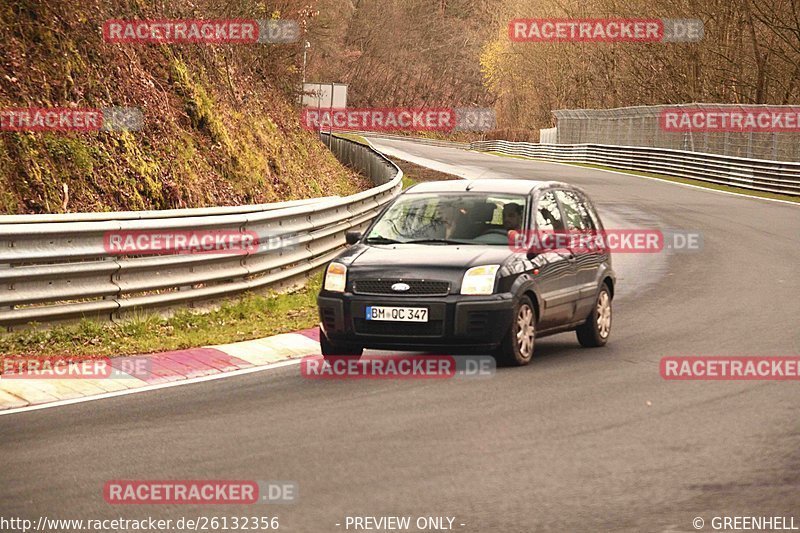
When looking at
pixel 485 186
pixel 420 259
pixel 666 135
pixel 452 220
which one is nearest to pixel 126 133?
pixel 485 186

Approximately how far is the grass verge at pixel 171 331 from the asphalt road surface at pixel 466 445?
1.54 m

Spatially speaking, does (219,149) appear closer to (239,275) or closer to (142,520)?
(239,275)

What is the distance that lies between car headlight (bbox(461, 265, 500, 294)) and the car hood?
0.05 meters

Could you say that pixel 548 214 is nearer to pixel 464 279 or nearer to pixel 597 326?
pixel 597 326

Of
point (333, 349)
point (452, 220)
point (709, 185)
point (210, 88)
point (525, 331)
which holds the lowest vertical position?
point (709, 185)

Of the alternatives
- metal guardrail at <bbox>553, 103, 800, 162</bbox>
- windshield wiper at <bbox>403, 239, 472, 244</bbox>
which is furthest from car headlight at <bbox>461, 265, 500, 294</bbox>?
metal guardrail at <bbox>553, 103, 800, 162</bbox>

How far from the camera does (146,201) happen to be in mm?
18516

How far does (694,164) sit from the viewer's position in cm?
4744

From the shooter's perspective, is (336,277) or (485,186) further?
(485,186)

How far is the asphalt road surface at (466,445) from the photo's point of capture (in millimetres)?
6402

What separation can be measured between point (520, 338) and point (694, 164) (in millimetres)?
38141

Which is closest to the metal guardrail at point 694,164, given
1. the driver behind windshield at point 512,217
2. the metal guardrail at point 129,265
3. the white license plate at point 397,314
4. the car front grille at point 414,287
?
the metal guardrail at point 129,265

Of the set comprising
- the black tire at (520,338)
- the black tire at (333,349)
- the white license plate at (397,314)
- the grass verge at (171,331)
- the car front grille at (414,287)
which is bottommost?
the grass verge at (171,331)

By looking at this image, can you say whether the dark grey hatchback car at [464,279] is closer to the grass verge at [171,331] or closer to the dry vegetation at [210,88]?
the grass verge at [171,331]
